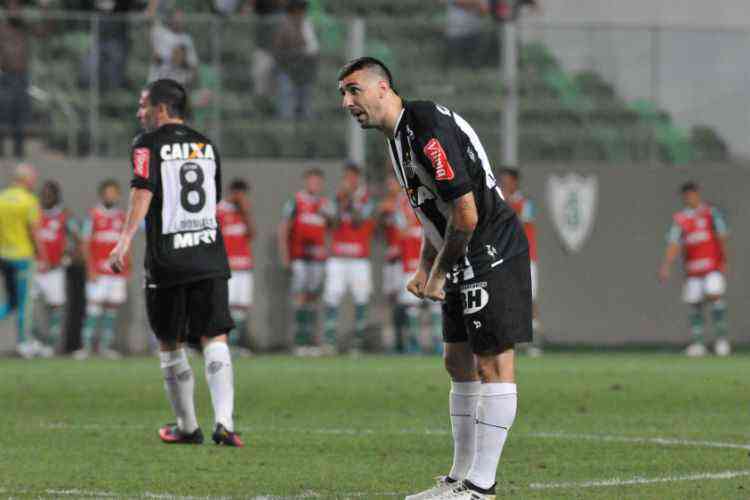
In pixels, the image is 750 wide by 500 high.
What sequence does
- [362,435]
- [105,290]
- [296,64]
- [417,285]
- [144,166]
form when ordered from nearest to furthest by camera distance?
[417,285] < [144,166] < [362,435] < [105,290] < [296,64]

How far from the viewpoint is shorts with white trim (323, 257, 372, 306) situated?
20.3 metres

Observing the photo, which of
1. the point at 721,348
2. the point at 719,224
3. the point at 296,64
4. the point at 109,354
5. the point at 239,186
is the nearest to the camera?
the point at 109,354

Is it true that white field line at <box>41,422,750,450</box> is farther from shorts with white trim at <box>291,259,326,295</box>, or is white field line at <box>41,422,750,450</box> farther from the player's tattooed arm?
shorts with white trim at <box>291,259,326,295</box>

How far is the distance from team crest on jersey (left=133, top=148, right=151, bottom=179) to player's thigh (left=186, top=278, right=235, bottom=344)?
692mm

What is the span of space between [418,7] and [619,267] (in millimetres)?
4665

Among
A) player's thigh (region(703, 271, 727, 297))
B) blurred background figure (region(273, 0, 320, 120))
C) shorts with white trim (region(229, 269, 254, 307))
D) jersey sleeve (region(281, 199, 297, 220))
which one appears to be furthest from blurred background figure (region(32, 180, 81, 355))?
player's thigh (region(703, 271, 727, 297))

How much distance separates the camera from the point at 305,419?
10.9m

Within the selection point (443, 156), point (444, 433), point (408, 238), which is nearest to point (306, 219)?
point (408, 238)

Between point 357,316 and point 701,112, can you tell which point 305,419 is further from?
point 701,112

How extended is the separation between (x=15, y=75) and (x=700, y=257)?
8.93 meters

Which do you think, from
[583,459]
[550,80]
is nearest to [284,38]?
[550,80]

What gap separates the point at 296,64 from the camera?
21250mm

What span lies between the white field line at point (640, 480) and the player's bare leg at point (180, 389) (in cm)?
253

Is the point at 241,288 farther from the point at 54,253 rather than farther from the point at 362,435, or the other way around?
the point at 362,435
